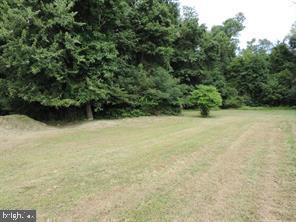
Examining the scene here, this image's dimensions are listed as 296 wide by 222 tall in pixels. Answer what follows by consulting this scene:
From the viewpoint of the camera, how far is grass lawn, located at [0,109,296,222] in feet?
10.3

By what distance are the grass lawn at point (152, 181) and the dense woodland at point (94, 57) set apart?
550cm

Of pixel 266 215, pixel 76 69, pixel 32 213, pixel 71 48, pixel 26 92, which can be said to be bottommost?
pixel 266 215

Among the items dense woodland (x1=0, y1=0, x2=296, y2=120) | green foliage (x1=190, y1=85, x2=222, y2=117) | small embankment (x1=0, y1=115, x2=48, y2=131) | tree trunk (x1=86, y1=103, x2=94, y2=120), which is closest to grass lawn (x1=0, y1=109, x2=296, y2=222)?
small embankment (x1=0, y1=115, x2=48, y2=131)

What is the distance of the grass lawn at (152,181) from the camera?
3141 millimetres

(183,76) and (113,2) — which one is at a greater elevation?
(113,2)

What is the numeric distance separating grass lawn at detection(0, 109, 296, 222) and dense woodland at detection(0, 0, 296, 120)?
5.50 metres

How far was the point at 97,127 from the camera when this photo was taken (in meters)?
11.8

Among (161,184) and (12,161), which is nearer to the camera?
(161,184)

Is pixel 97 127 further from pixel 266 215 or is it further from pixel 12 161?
pixel 266 215

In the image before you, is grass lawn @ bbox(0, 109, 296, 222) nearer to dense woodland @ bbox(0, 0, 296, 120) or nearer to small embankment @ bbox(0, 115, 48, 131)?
small embankment @ bbox(0, 115, 48, 131)

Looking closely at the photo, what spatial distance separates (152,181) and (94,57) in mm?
9793

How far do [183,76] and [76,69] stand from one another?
56.4ft

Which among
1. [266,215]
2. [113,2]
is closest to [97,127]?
[113,2]

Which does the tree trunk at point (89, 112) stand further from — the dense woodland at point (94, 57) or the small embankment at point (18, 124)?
the small embankment at point (18, 124)
